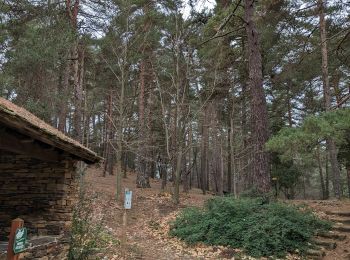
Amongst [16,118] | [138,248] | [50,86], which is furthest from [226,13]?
[50,86]

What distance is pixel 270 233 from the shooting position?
886 centimetres

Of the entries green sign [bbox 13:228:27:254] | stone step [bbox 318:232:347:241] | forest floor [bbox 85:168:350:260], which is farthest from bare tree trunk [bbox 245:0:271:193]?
green sign [bbox 13:228:27:254]

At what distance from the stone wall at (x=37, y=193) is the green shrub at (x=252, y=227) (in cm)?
430

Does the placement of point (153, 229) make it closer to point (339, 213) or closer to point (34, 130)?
point (339, 213)

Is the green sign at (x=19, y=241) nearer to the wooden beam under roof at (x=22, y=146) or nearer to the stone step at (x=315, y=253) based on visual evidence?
the wooden beam under roof at (x=22, y=146)

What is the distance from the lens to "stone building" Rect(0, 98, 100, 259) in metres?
6.18

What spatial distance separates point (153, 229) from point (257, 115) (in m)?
5.19

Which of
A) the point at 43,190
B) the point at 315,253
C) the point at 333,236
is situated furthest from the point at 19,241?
the point at 333,236

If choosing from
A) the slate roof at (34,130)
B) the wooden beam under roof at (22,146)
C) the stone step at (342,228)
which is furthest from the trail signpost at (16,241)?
the stone step at (342,228)

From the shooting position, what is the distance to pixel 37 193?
6.92 metres

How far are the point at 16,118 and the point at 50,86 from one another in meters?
13.3

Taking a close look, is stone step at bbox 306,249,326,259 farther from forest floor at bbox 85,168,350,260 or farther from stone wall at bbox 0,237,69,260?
stone wall at bbox 0,237,69,260

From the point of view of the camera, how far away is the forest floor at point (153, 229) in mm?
8602

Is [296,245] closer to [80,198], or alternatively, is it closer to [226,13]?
[80,198]
